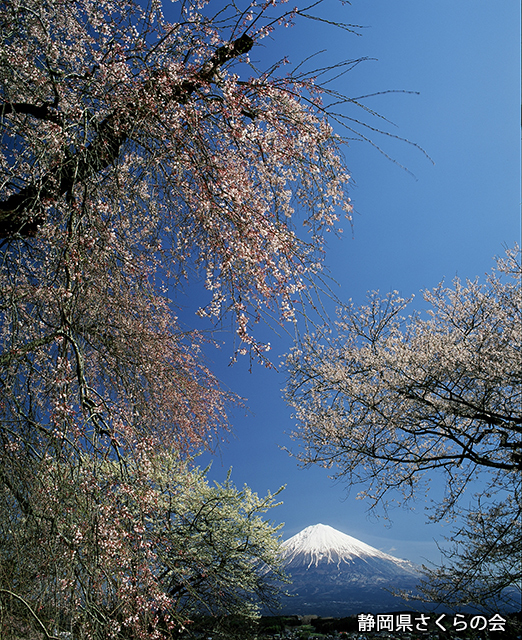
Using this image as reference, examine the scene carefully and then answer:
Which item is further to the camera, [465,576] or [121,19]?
[465,576]

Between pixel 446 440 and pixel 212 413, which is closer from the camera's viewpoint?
pixel 212 413

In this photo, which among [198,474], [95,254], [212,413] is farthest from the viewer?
[198,474]

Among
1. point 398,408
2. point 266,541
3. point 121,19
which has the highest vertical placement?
point 121,19

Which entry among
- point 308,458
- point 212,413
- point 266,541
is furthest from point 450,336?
point 266,541

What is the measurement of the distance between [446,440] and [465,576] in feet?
6.13

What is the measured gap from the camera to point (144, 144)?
96.0 inches

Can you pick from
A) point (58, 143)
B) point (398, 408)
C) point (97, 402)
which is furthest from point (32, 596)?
point (398, 408)

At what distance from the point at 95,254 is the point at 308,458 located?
5.77 metres

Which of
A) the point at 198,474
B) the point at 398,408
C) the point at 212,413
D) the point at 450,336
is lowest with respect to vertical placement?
the point at 198,474

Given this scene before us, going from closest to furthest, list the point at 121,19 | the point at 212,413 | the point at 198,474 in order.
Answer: the point at 121,19, the point at 212,413, the point at 198,474

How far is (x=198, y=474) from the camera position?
7309mm

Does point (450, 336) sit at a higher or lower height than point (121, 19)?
lower

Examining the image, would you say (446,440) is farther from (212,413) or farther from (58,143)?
(58,143)

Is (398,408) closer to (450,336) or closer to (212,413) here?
(450,336)
